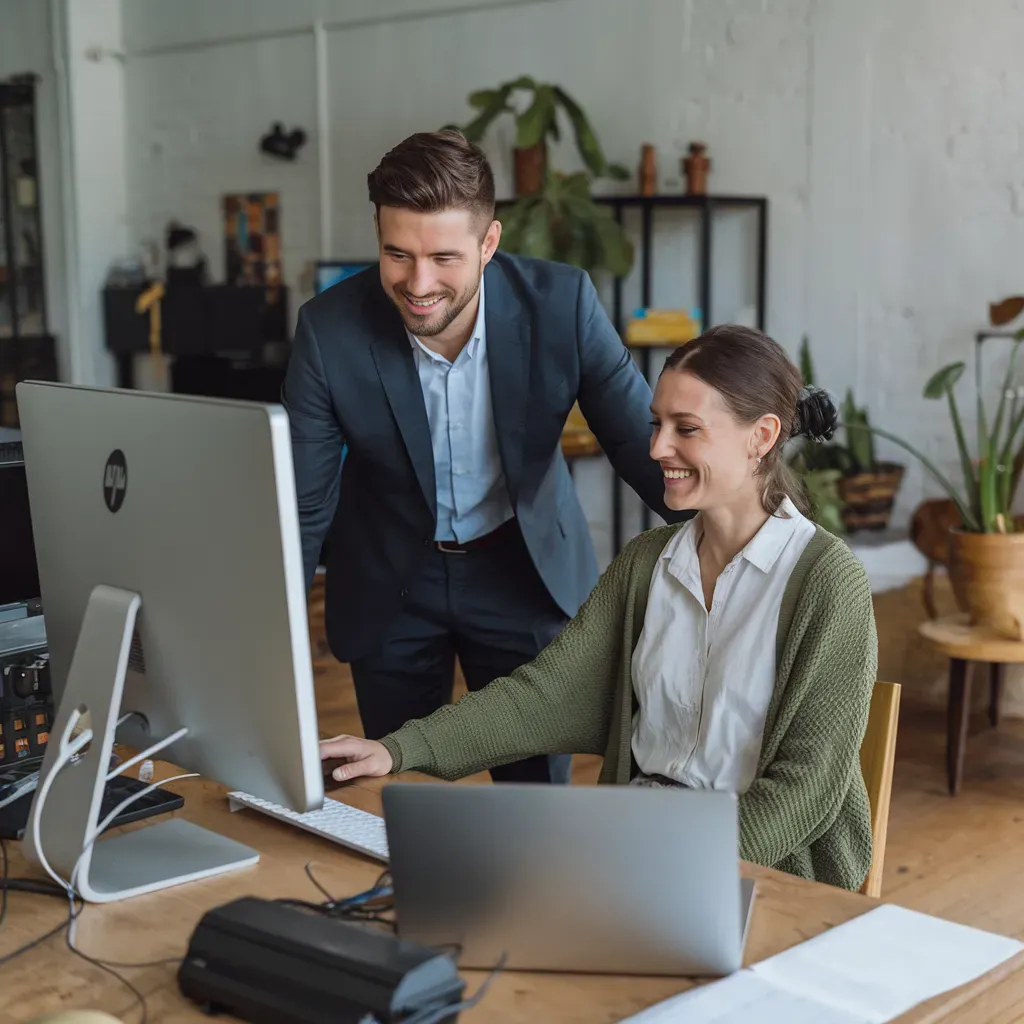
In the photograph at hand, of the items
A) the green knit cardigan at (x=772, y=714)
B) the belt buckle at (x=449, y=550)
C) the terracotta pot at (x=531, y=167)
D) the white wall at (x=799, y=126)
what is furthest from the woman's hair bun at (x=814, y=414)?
the terracotta pot at (x=531, y=167)

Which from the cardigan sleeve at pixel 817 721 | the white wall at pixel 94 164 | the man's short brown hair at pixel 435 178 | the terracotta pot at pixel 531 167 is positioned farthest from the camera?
the white wall at pixel 94 164

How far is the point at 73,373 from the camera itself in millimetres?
7000

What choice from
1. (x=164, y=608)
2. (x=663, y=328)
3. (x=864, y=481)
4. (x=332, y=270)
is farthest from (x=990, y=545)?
(x=332, y=270)

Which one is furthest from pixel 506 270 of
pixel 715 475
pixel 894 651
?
pixel 894 651

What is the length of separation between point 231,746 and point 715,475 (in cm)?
78

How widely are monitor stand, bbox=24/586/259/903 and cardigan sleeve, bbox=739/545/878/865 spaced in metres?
0.57

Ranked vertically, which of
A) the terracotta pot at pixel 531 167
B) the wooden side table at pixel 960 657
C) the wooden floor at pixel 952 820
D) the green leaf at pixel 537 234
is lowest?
the wooden floor at pixel 952 820

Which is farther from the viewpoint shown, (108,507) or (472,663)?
(472,663)

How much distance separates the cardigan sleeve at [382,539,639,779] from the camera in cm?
178

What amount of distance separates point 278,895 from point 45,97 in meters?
6.30

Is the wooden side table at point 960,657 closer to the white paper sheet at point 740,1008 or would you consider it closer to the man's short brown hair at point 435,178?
the man's short brown hair at point 435,178

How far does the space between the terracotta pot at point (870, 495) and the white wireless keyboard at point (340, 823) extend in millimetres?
3121

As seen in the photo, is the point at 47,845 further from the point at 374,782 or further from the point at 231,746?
the point at 374,782

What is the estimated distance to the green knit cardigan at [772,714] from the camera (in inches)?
62.3
